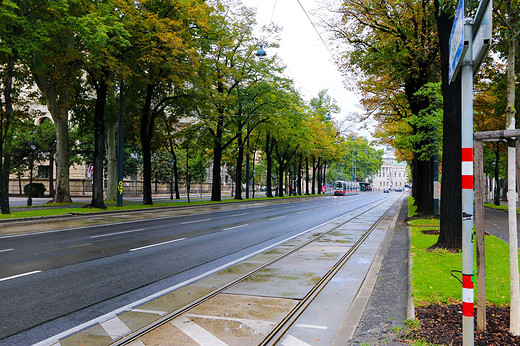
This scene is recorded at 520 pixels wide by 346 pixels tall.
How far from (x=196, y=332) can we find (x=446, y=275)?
16.6 ft

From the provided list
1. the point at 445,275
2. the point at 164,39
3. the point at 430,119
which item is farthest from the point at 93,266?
the point at 164,39

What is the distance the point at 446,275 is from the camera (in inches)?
301

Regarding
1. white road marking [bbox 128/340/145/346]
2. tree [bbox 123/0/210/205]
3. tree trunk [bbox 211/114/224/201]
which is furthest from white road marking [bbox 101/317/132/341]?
tree trunk [bbox 211/114/224/201]

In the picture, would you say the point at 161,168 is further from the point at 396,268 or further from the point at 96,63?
the point at 396,268

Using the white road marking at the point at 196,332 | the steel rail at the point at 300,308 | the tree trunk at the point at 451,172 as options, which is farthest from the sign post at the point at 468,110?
the tree trunk at the point at 451,172

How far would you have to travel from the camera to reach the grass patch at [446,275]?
6.21 metres

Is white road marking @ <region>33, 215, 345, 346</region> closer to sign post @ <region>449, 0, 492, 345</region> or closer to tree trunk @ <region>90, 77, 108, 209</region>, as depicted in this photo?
sign post @ <region>449, 0, 492, 345</region>

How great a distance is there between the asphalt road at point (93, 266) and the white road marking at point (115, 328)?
1.30ft

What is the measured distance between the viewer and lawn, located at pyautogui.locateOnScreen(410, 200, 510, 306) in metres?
6.22

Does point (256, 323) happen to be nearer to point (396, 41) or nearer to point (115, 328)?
point (115, 328)

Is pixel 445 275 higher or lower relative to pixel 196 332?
higher

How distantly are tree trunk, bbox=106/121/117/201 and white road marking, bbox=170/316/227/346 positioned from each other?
99.8 feet

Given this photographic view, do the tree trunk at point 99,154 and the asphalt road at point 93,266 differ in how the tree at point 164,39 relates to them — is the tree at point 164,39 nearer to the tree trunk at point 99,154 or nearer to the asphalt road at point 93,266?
the tree trunk at point 99,154

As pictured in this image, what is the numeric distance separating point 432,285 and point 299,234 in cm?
852
